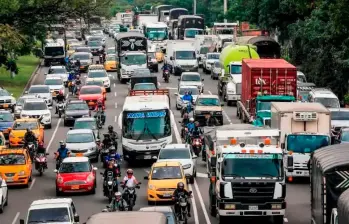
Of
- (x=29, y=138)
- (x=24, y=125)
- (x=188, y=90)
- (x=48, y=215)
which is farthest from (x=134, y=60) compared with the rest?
(x=48, y=215)

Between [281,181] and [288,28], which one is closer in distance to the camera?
Result: [281,181]

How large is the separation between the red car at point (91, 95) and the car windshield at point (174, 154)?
2316 centimetres

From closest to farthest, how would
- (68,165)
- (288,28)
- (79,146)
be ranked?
(68,165) < (79,146) < (288,28)

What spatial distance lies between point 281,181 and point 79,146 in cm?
1680

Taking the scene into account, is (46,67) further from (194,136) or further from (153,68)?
(194,136)

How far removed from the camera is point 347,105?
60.7m

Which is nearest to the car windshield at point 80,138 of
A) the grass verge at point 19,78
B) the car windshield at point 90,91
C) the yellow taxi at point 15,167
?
the yellow taxi at point 15,167

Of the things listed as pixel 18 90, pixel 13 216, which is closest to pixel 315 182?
pixel 13 216

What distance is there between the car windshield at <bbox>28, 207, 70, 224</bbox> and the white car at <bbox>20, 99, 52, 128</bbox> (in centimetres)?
2739

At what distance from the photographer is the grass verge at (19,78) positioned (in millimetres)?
76069

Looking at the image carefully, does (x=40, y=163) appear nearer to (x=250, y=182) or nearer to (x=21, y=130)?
(x=21, y=130)

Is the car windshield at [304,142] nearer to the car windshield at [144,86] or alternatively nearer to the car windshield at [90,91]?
the car windshield at [144,86]

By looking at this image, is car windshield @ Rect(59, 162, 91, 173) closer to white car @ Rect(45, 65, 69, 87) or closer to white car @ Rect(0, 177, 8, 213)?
white car @ Rect(0, 177, 8, 213)

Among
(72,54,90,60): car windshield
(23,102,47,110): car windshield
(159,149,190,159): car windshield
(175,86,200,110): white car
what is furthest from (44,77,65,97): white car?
(159,149,190,159): car windshield
